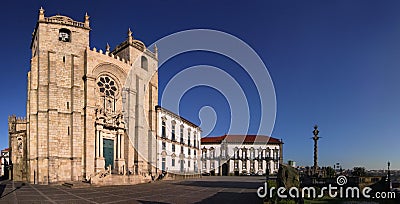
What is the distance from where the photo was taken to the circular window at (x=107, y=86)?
2864cm

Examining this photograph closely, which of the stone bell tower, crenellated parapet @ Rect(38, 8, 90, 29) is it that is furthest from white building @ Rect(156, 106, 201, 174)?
crenellated parapet @ Rect(38, 8, 90, 29)

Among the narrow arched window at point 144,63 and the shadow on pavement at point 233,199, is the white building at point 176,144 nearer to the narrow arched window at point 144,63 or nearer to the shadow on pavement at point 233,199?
the narrow arched window at point 144,63

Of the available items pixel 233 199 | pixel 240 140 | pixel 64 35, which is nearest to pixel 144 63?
pixel 64 35

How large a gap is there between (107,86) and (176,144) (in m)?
16.7

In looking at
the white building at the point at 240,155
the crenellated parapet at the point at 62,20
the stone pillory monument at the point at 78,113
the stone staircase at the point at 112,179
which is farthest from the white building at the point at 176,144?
the crenellated parapet at the point at 62,20

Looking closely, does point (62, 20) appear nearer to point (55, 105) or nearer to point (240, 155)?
point (55, 105)

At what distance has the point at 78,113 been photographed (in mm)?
25484

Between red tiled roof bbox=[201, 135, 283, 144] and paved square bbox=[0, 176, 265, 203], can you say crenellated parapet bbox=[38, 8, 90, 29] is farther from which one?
red tiled roof bbox=[201, 135, 283, 144]

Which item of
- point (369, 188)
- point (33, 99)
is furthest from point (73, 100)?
point (369, 188)

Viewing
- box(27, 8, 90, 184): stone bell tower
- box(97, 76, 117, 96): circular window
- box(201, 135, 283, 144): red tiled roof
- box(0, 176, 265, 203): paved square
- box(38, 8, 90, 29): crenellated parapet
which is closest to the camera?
A: box(0, 176, 265, 203): paved square

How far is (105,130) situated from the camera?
2777 cm

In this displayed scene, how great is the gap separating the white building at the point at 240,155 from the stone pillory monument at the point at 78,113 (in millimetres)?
30696

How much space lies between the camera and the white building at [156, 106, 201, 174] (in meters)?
35.6

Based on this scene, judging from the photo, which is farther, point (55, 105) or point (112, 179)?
point (55, 105)
